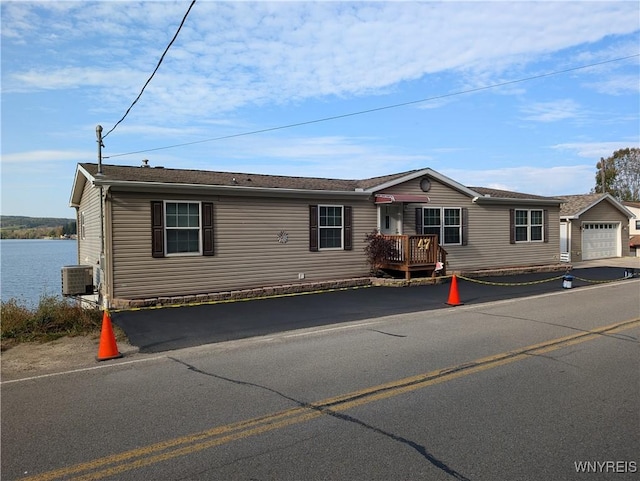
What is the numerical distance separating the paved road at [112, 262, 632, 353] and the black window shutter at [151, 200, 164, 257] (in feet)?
5.91

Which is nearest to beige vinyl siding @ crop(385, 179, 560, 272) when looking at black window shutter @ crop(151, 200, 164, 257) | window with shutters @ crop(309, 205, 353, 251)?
window with shutters @ crop(309, 205, 353, 251)

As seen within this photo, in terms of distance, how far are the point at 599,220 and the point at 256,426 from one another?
98.8ft

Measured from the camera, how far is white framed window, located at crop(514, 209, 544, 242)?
72.9 feet

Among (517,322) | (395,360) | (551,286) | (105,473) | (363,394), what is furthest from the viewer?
(551,286)

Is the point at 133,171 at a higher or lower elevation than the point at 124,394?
higher

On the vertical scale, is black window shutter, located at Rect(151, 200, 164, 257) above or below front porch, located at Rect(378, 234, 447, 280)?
above

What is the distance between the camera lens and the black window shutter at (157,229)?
1343 cm

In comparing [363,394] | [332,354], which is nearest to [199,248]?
[332,354]

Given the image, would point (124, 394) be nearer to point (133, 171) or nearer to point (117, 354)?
point (117, 354)

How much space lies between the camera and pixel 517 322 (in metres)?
9.78

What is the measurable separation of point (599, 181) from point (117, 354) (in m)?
65.2

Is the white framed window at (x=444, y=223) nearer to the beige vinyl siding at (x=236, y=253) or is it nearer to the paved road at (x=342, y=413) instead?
the beige vinyl siding at (x=236, y=253)

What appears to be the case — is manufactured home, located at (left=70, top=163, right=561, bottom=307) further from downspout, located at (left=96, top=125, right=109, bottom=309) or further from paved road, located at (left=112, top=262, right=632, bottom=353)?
paved road, located at (left=112, top=262, right=632, bottom=353)

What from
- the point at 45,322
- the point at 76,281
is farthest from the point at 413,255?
the point at 45,322
